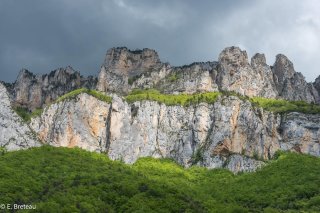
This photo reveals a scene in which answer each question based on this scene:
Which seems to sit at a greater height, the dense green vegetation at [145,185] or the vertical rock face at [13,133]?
the vertical rock face at [13,133]

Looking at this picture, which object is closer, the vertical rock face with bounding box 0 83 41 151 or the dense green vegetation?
the dense green vegetation

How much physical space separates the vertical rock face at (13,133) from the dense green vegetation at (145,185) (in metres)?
9.96

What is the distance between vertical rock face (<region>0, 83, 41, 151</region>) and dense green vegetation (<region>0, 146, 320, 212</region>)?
32.7 feet

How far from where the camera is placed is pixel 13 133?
193 meters

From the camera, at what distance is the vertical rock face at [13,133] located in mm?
188625

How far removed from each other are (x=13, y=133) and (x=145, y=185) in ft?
203

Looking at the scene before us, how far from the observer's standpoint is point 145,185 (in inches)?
5940

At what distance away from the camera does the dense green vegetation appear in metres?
137

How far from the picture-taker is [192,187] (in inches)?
6762

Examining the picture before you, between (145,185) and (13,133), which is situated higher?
(13,133)

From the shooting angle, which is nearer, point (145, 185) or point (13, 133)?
point (145, 185)

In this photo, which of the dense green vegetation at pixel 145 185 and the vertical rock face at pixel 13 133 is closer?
the dense green vegetation at pixel 145 185

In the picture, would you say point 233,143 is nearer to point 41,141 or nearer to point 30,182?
point 41,141

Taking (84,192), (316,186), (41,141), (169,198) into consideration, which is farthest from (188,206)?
(41,141)
